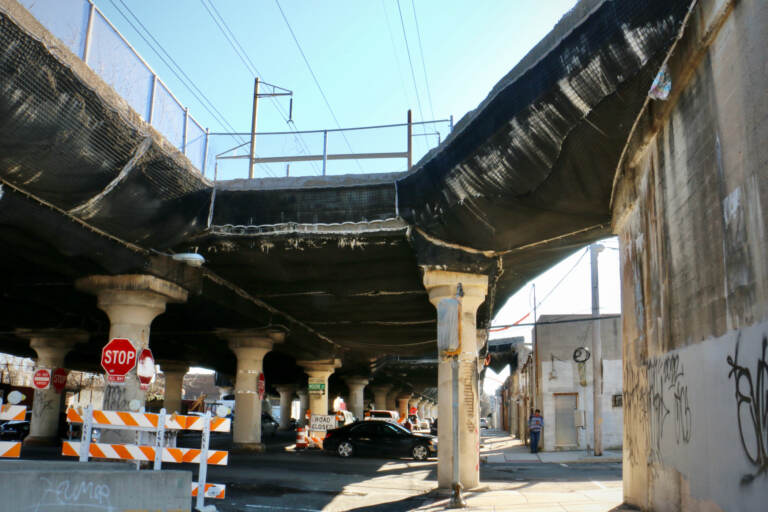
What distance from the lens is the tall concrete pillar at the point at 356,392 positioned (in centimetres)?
5503

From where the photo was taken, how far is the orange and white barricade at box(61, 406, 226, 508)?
1116cm

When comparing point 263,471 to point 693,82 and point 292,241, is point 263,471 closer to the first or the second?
point 292,241

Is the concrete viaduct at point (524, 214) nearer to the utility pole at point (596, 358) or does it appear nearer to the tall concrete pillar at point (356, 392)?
the utility pole at point (596, 358)

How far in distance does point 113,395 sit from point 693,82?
15800 mm

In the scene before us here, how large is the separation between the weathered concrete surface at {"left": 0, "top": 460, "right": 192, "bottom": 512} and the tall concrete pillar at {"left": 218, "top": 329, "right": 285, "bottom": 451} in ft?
68.8

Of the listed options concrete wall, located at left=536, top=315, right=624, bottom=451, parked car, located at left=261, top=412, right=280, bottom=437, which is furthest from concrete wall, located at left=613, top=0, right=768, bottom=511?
parked car, located at left=261, top=412, right=280, bottom=437

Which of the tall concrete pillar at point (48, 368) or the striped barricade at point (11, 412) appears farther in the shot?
the tall concrete pillar at point (48, 368)

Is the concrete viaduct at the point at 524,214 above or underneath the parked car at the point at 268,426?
above

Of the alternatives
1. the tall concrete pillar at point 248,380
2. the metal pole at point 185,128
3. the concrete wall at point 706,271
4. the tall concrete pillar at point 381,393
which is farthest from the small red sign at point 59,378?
the tall concrete pillar at point 381,393

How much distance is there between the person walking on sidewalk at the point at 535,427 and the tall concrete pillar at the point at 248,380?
12.2 meters

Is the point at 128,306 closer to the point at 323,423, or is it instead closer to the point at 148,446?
the point at 148,446

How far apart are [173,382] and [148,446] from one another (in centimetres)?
3565

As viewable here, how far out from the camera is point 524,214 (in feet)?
48.5

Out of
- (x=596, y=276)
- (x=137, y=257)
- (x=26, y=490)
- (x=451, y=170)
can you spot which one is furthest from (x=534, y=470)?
(x=26, y=490)
